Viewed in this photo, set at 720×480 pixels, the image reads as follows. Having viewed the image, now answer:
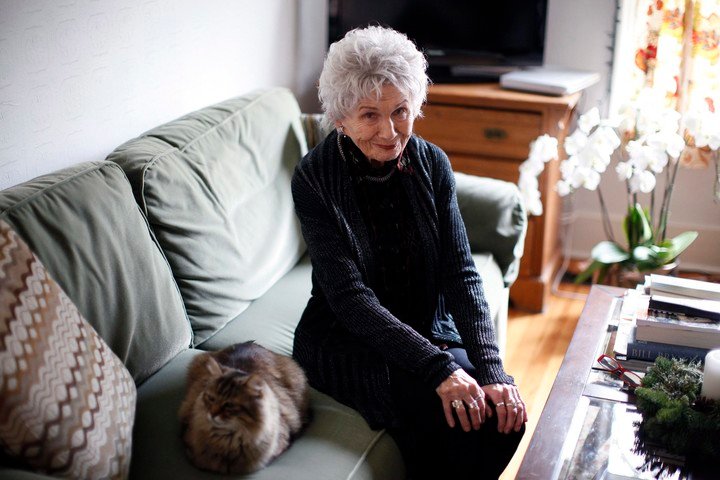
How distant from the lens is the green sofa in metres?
1.61

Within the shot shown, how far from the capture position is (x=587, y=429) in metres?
1.63

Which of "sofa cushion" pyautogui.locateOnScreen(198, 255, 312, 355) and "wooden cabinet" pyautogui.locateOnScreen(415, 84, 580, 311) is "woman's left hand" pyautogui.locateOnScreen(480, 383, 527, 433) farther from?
"wooden cabinet" pyautogui.locateOnScreen(415, 84, 580, 311)

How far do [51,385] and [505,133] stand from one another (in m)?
2.09

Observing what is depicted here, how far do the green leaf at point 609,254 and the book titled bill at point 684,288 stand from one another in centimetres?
99

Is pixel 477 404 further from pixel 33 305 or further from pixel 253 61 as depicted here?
pixel 253 61

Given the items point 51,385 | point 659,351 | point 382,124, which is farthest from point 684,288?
point 51,385

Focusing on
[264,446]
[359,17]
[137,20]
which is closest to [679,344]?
[264,446]

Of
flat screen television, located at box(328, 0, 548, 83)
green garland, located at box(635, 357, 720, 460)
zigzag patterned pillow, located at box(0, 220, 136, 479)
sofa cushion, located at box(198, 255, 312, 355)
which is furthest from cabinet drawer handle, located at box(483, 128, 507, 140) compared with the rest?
zigzag patterned pillow, located at box(0, 220, 136, 479)

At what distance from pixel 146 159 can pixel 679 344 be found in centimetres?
127

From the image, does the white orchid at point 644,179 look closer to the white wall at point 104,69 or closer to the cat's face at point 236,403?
the white wall at point 104,69

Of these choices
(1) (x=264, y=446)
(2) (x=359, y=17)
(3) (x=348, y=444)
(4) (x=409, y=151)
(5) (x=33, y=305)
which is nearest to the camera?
(5) (x=33, y=305)

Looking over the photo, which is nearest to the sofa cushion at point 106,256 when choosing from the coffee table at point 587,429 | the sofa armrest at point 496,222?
the coffee table at point 587,429

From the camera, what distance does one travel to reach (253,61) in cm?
290

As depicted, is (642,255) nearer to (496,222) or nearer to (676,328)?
(496,222)
